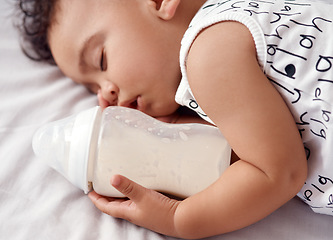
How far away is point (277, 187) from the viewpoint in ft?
2.58

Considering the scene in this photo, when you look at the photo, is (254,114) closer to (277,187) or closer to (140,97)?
(277,187)

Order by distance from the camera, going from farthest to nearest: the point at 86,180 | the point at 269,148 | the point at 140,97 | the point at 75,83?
the point at 75,83
the point at 140,97
the point at 86,180
the point at 269,148

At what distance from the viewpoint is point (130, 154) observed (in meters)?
0.86

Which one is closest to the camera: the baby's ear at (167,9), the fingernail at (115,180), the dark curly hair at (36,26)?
the fingernail at (115,180)

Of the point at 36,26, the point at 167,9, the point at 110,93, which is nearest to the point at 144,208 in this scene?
the point at 110,93

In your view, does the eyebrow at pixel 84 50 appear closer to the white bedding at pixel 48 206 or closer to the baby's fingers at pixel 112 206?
the white bedding at pixel 48 206

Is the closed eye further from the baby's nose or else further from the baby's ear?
the baby's ear

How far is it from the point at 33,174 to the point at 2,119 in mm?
220

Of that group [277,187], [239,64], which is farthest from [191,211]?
[239,64]

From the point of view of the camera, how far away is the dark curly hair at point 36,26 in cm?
115

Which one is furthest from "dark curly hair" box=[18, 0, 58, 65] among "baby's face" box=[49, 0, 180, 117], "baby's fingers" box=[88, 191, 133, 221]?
"baby's fingers" box=[88, 191, 133, 221]

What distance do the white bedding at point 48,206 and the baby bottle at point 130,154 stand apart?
0.06 m

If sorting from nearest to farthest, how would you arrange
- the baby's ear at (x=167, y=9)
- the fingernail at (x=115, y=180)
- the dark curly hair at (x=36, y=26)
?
the fingernail at (x=115, y=180) < the baby's ear at (x=167, y=9) < the dark curly hair at (x=36, y=26)

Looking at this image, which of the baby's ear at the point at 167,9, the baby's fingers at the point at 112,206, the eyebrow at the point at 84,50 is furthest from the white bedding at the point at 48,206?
the baby's ear at the point at 167,9
